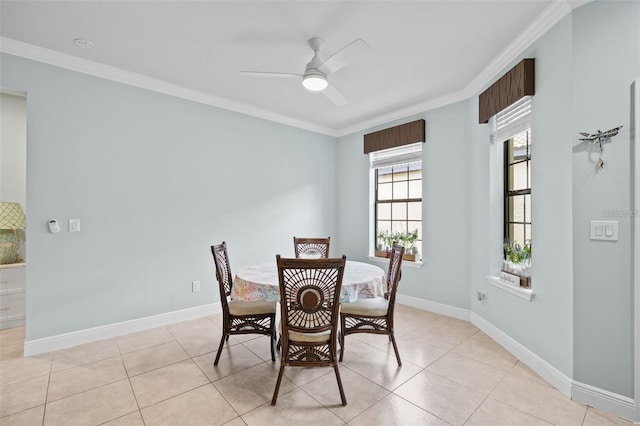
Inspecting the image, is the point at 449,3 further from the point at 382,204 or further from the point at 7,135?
the point at 7,135

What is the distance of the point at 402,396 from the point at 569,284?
4.61 ft

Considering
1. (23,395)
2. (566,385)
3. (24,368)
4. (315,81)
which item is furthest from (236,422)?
(315,81)

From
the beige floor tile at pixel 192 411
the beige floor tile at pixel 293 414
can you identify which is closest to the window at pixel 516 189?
the beige floor tile at pixel 293 414

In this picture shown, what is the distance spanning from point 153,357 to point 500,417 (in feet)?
8.98

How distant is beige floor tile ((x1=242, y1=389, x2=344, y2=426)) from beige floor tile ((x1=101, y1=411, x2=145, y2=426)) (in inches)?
25.0

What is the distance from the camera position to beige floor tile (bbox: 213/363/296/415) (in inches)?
78.8

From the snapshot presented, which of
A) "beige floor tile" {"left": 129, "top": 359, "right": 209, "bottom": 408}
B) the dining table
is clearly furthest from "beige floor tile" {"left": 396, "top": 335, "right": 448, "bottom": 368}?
"beige floor tile" {"left": 129, "top": 359, "right": 209, "bottom": 408}

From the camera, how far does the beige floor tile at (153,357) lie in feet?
8.05

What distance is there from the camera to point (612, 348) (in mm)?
1901

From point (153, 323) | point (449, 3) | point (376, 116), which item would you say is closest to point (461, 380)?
point (449, 3)

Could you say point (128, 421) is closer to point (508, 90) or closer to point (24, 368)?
point (24, 368)

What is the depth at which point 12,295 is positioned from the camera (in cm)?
328

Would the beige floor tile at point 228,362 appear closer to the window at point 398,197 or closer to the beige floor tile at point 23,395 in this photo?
the beige floor tile at point 23,395

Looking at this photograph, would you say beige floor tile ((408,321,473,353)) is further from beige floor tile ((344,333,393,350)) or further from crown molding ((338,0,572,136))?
crown molding ((338,0,572,136))
